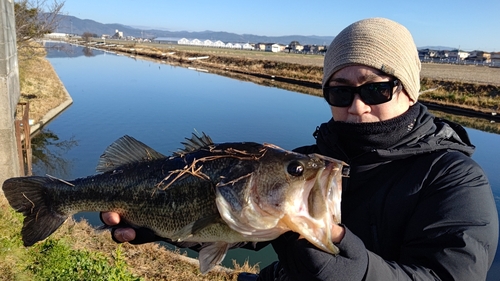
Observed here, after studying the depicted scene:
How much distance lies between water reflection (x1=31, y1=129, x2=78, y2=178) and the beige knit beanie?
43.1 feet

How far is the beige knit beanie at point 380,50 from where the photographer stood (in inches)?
96.0

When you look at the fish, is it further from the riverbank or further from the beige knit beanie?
the riverbank

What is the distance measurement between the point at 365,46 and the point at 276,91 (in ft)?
114

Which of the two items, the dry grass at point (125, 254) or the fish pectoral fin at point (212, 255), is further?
the dry grass at point (125, 254)

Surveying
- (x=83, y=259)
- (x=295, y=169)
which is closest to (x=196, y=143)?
(x=295, y=169)

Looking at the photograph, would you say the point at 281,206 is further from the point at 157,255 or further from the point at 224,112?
the point at 224,112

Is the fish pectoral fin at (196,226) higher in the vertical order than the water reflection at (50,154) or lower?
higher

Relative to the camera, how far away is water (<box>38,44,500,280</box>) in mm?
15284

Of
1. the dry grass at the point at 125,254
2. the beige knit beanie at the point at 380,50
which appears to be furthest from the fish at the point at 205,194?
the dry grass at the point at 125,254

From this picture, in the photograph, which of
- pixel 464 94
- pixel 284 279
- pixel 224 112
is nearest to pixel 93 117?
pixel 224 112

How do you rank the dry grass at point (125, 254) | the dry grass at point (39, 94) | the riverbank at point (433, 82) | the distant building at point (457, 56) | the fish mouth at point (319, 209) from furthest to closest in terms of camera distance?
the distant building at point (457, 56) → the riverbank at point (433, 82) → the dry grass at point (39, 94) → the dry grass at point (125, 254) → the fish mouth at point (319, 209)

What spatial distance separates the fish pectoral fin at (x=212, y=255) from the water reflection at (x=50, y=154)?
12.7 metres

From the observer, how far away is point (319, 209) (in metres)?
1.73

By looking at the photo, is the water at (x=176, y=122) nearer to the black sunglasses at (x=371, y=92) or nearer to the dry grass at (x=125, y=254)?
the dry grass at (x=125, y=254)
